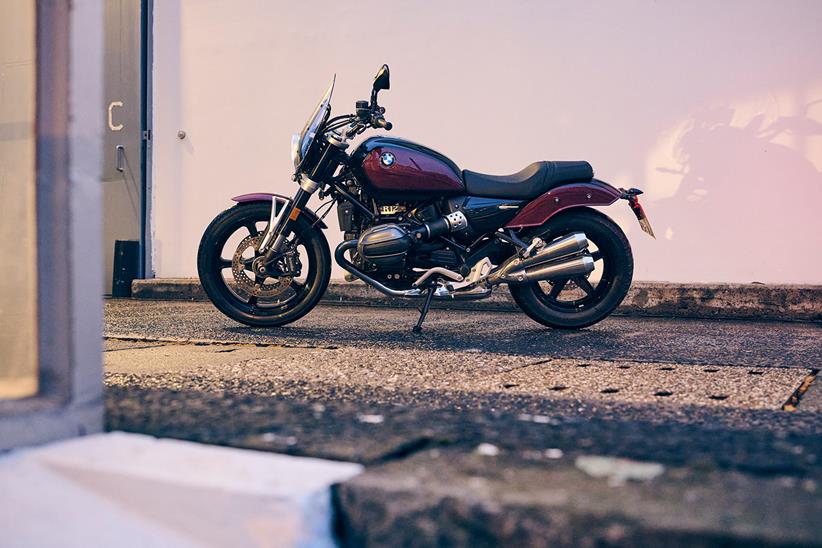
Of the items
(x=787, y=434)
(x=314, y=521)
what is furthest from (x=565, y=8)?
(x=314, y=521)

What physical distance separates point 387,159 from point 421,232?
1.15 ft

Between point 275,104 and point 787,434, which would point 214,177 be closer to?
point 275,104

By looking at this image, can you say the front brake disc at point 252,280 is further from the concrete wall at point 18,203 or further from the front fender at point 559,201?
the concrete wall at point 18,203

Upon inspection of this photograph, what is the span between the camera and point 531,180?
3.65m

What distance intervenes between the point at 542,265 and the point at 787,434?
7.29 ft

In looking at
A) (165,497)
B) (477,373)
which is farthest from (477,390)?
(165,497)

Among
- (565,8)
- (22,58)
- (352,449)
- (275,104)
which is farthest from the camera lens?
(275,104)

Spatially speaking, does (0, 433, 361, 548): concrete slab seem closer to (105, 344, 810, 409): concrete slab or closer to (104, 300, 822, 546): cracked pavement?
(104, 300, 822, 546): cracked pavement

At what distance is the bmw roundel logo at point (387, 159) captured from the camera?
3.57 m

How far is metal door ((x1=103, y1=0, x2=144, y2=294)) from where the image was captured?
6.39 m

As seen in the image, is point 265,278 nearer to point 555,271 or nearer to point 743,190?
point 555,271

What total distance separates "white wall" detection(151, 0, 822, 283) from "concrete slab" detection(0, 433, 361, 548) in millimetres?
4145

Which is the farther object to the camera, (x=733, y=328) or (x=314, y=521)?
(x=733, y=328)

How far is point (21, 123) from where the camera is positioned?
1.38 m
